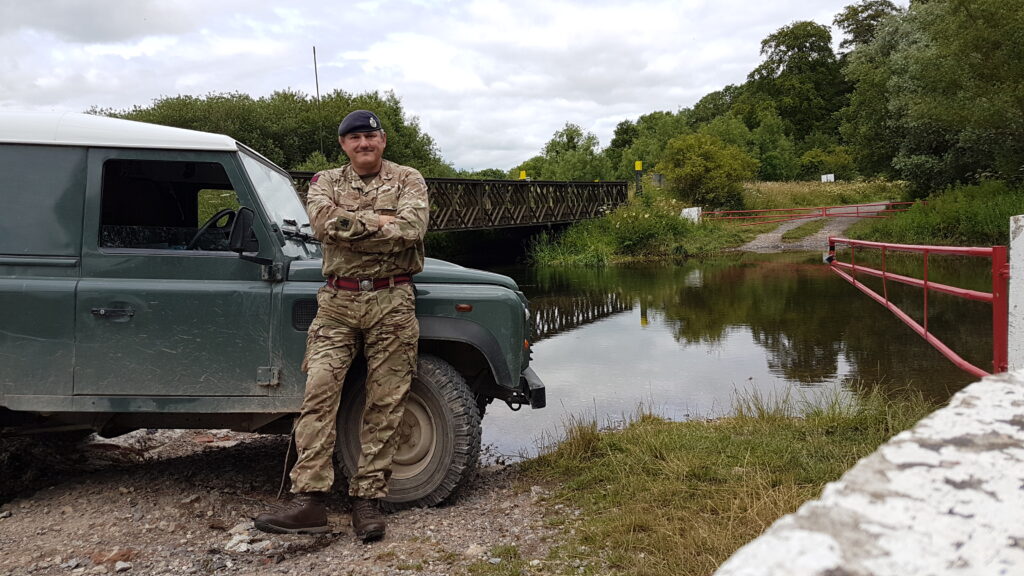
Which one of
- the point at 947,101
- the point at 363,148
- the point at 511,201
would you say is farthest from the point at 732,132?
the point at 363,148

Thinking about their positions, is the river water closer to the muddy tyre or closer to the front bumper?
the front bumper

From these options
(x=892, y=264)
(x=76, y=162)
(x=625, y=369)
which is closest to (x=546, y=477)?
(x=76, y=162)

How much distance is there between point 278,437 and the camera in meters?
6.53

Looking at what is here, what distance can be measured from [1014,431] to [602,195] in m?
37.8

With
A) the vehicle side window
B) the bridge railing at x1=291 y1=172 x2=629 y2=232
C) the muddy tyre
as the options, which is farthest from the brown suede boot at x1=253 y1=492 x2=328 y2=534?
the bridge railing at x1=291 y1=172 x2=629 y2=232

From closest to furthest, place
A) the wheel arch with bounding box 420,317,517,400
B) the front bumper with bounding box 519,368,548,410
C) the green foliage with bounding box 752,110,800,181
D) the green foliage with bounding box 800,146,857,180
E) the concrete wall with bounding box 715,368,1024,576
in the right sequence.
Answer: the concrete wall with bounding box 715,368,1024,576
the wheel arch with bounding box 420,317,517,400
the front bumper with bounding box 519,368,548,410
the green foliage with bounding box 752,110,800,181
the green foliage with bounding box 800,146,857,180

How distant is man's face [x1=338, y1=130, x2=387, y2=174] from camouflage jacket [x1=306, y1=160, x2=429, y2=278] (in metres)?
0.09

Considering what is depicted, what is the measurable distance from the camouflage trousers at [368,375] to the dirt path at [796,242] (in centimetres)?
2817

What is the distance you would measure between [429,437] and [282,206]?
1.69 metres

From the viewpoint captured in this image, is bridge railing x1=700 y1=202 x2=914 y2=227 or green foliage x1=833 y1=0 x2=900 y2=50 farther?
green foliage x1=833 y1=0 x2=900 y2=50

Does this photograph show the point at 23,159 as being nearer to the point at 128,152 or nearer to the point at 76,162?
the point at 76,162

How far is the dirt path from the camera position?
3092 cm

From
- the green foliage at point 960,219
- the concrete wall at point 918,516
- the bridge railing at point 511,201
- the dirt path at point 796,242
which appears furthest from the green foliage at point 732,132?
the concrete wall at point 918,516

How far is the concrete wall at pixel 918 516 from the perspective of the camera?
0.77 m
